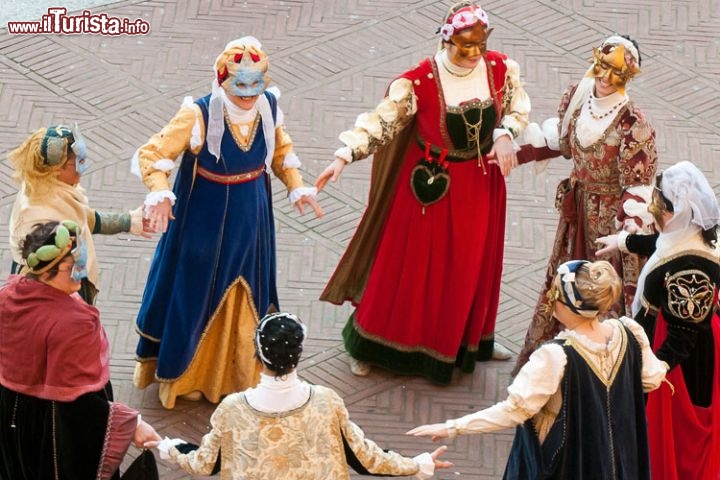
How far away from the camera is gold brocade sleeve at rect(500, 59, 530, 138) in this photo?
6.92 metres

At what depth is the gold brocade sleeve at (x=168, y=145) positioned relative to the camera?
253 inches

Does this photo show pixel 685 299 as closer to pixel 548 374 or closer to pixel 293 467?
pixel 548 374

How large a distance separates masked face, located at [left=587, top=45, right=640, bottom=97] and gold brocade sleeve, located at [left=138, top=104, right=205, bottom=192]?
1.85 meters

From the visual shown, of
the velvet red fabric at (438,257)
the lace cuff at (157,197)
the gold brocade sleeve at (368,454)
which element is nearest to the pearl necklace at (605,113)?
the velvet red fabric at (438,257)

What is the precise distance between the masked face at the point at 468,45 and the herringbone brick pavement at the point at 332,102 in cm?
172

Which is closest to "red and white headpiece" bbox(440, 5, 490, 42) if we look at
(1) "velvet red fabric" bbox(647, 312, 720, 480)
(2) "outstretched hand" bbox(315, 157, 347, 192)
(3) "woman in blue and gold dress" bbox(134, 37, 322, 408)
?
(2) "outstretched hand" bbox(315, 157, 347, 192)

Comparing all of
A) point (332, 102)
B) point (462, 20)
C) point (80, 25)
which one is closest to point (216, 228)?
point (462, 20)

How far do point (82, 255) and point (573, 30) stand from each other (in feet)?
18.4

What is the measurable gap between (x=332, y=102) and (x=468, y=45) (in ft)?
9.72

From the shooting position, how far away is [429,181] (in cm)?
692

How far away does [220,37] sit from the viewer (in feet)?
33.0

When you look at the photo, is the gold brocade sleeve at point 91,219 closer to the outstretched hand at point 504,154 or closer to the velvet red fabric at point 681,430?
the outstretched hand at point 504,154

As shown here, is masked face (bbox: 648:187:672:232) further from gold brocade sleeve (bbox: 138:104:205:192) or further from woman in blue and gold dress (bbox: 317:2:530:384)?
gold brocade sleeve (bbox: 138:104:205:192)

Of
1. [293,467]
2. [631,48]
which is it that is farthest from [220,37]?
[293,467]
